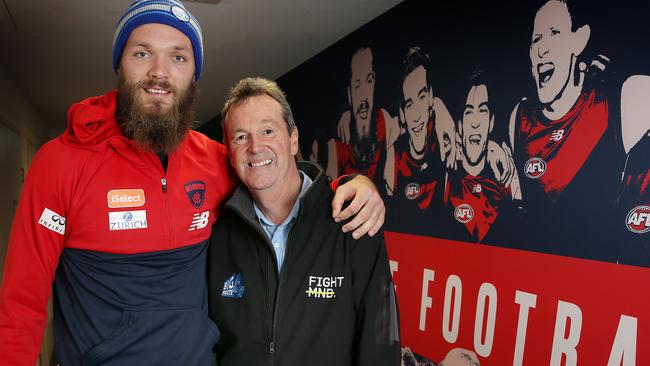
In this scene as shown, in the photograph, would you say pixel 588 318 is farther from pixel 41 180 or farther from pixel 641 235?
pixel 41 180

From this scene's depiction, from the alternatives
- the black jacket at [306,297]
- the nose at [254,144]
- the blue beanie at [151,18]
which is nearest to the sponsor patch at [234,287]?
the black jacket at [306,297]

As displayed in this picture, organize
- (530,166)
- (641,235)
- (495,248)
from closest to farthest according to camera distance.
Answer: (641,235), (530,166), (495,248)

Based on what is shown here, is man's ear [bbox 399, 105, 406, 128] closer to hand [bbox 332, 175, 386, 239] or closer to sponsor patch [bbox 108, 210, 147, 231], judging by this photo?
hand [bbox 332, 175, 386, 239]

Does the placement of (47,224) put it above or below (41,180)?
below

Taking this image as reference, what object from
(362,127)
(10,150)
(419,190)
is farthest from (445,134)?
(10,150)

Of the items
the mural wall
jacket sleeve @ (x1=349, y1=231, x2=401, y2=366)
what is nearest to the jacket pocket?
jacket sleeve @ (x1=349, y1=231, x2=401, y2=366)

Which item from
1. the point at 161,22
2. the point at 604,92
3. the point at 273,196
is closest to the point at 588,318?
the point at 604,92

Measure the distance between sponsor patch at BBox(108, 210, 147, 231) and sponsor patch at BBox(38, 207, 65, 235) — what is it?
110 mm

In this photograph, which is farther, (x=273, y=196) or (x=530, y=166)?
(x=530, y=166)

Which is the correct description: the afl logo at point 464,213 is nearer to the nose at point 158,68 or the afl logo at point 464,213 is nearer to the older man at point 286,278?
the older man at point 286,278

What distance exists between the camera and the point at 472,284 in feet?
8.50

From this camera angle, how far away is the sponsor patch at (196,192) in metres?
1.41

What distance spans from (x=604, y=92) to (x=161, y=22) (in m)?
1.65

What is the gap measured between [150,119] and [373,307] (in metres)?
0.80
